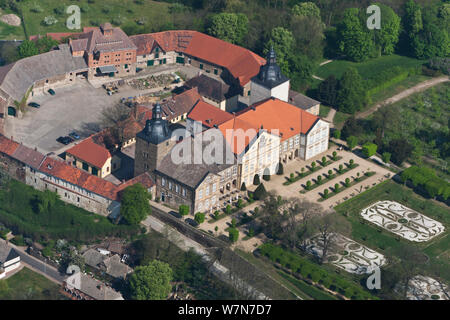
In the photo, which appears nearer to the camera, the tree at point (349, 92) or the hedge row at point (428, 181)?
the hedge row at point (428, 181)

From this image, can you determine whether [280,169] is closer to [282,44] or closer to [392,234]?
[392,234]

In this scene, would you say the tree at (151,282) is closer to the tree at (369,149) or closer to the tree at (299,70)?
the tree at (369,149)

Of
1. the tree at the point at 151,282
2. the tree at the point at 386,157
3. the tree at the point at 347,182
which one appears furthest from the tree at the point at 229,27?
the tree at the point at 151,282

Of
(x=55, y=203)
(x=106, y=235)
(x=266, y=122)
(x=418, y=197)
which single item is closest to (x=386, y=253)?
(x=418, y=197)

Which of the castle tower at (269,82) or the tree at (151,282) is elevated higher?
the castle tower at (269,82)

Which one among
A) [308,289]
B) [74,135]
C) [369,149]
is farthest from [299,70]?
[308,289]

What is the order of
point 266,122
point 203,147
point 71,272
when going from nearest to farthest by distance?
point 71,272 < point 203,147 < point 266,122

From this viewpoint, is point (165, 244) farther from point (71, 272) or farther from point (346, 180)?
point (346, 180)
